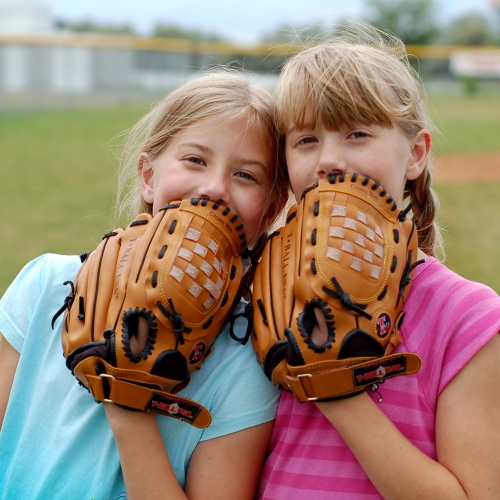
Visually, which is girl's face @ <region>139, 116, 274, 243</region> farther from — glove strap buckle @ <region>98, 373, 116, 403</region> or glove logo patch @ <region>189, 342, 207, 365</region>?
glove strap buckle @ <region>98, 373, 116, 403</region>

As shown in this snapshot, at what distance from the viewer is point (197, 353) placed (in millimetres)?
1660

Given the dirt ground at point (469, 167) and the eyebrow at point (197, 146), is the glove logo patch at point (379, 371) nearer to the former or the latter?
the eyebrow at point (197, 146)

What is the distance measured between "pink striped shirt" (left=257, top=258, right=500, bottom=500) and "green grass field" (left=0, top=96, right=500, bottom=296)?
1.01m

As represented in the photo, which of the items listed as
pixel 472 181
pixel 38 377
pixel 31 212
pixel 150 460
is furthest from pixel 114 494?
pixel 472 181

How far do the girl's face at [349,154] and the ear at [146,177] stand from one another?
44 cm

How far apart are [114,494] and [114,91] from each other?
81.3 ft

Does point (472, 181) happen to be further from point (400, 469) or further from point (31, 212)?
point (400, 469)

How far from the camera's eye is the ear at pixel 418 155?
1896 mm

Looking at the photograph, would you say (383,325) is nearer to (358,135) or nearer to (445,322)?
(445,322)

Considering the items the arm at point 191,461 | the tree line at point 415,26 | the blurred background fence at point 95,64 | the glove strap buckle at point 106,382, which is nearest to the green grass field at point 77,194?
the arm at point 191,461

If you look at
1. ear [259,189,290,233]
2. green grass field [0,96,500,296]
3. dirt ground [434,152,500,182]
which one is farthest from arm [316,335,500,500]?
dirt ground [434,152,500,182]

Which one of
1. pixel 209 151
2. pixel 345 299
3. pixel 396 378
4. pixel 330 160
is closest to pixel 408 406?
pixel 396 378

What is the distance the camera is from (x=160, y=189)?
6.16ft

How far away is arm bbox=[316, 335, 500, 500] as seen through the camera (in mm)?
1490
